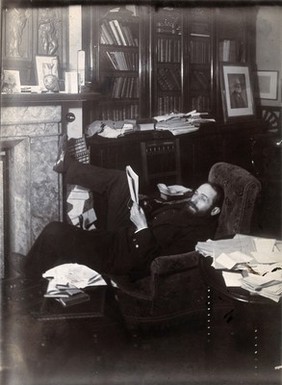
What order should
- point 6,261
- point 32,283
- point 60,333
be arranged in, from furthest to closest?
point 6,261
point 32,283
point 60,333

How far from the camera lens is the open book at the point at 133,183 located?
2322 millimetres

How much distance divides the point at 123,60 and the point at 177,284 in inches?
58.1

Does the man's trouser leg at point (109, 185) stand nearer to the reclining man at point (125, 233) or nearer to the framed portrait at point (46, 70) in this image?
the reclining man at point (125, 233)

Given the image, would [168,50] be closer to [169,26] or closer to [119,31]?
[169,26]

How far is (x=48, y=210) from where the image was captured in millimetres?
2404

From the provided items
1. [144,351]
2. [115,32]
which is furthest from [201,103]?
[144,351]

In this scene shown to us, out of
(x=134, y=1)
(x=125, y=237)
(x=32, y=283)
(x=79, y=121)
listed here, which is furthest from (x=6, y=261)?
(x=134, y=1)

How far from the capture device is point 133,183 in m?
2.46

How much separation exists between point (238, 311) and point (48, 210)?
1.01 meters

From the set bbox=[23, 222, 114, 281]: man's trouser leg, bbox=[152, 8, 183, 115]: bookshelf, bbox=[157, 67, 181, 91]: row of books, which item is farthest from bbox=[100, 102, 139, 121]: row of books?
bbox=[23, 222, 114, 281]: man's trouser leg

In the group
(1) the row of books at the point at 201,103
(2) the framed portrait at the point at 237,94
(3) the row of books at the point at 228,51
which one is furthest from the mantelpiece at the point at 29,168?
(3) the row of books at the point at 228,51

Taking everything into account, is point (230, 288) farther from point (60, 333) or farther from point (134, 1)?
point (134, 1)

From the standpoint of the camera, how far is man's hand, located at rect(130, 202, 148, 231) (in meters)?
2.33

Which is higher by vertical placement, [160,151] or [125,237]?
[160,151]
